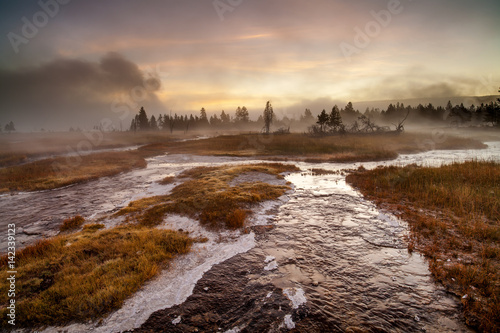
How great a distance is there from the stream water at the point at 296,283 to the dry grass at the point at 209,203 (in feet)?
2.82

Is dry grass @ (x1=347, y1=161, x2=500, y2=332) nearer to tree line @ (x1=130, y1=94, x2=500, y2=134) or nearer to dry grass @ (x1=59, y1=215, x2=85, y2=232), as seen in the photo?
dry grass @ (x1=59, y1=215, x2=85, y2=232)

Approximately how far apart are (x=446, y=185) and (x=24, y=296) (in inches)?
825

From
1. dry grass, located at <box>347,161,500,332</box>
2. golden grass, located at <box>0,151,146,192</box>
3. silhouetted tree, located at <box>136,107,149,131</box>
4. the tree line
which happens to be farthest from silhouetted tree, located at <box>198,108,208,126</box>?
dry grass, located at <box>347,161,500,332</box>

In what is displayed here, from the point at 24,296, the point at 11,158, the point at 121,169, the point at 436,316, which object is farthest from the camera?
the point at 11,158

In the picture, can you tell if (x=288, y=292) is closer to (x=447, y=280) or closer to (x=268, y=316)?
(x=268, y=316)

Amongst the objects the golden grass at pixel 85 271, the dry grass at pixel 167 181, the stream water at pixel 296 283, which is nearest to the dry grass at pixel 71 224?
the stream water at pixel 296 283

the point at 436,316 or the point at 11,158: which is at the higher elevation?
the point at 11,158

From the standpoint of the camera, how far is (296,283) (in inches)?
245

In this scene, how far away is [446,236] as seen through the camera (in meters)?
8.62

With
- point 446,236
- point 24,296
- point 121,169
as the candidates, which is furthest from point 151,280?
point 121,169

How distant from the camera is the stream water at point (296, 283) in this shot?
489 centimetres

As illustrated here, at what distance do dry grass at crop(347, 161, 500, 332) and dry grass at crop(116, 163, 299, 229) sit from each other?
7236 millimetres

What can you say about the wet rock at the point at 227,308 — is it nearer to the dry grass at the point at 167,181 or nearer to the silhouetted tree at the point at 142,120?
the dry grass at the point at 167,181

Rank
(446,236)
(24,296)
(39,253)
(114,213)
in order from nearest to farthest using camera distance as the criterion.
Answer: (24,296), (39,253), (446,236), (114,213)
